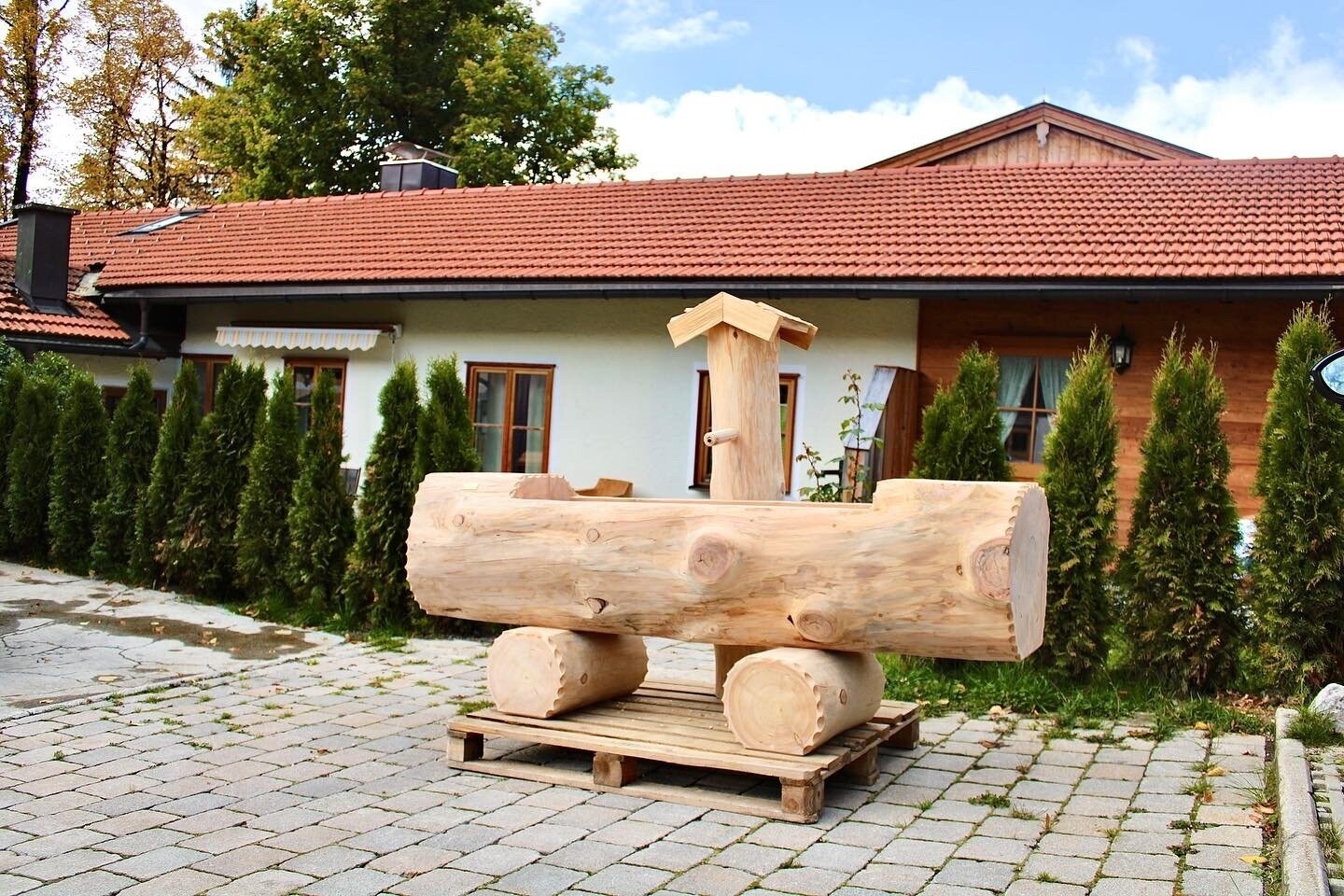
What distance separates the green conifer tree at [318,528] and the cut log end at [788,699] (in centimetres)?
520

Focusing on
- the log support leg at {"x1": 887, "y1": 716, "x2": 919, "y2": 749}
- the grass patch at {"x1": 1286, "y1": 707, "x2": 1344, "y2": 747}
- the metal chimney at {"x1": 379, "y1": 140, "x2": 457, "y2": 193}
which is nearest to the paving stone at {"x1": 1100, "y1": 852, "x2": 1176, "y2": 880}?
the log support leg at {"x1": 887, "y1": 716, "x2": 919, "y2": 749}

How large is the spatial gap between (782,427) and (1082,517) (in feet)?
A: 16.9

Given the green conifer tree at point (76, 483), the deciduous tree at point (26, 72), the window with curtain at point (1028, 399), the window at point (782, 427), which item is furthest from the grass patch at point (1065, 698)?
the deciduous tree at point (26, 72)

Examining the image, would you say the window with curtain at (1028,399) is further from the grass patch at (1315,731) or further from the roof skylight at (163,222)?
the roof skylight at (163,222)

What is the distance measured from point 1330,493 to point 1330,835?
295 centimetres

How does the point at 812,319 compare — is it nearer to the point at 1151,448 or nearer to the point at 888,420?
the point at 888,420

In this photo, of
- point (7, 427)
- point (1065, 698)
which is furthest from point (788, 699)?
point (7, 427)

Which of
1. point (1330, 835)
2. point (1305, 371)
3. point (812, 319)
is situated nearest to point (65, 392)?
point (812, 319)

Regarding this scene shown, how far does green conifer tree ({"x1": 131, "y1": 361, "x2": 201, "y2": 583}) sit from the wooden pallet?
223 inches

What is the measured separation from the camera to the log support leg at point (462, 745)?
18.7 ft

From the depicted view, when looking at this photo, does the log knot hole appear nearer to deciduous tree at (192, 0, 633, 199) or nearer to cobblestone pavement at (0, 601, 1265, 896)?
cobblestone pavement at (0, 601, 1265, 896)

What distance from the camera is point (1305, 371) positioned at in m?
7.06

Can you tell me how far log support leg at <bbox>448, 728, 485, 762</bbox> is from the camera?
5.71 metres

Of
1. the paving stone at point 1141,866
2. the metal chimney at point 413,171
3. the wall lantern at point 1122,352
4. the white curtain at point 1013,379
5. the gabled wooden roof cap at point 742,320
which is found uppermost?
the metal chimney at point 413,171
